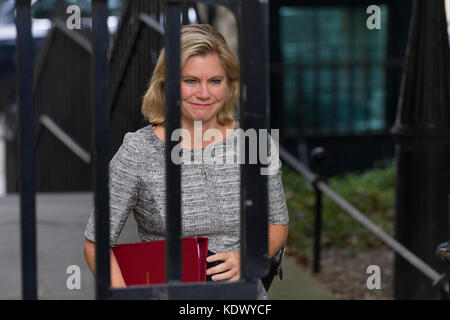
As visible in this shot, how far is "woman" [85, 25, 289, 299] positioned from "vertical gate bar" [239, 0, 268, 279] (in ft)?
1.45

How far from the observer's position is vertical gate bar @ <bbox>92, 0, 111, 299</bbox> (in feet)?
4.81

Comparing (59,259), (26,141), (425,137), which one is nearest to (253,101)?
(26,141)

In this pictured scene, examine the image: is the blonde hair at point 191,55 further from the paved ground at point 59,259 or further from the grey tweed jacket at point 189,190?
the paved ground at point 59,259

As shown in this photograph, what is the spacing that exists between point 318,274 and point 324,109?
536cm

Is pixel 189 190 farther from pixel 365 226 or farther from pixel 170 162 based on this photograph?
pixel 365 226

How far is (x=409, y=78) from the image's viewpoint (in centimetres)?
438

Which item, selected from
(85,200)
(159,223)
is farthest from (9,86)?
(159,223)

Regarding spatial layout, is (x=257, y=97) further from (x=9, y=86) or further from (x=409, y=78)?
(x=9, y=86)

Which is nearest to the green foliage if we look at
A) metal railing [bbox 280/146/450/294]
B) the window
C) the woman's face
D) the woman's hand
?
the window

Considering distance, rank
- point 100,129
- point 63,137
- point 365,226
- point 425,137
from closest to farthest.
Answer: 1. point 100,129
2. point 425,137
3. point 365,226
4. point 63,137

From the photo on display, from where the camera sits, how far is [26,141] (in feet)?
4.95

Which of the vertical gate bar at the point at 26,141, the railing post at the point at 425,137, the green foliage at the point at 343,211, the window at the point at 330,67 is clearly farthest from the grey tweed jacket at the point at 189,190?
the window at the point at 330,67

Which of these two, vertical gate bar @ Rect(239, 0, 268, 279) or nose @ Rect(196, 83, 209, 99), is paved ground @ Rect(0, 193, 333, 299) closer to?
nose @ Rect(196, 83, 209, 99)

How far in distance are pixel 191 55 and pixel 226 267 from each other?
0.56 metres
